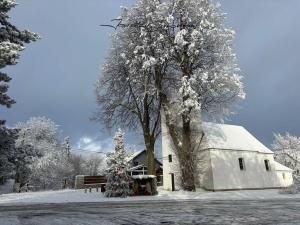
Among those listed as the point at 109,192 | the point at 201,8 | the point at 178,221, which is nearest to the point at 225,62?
the point at 201,8

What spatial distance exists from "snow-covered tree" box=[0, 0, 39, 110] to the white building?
646 inches

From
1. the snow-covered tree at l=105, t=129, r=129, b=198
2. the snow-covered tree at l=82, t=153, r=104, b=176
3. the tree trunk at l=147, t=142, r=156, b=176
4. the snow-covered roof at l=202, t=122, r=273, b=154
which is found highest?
the snow-covered tree at l=82, t=153, r=104, b=176

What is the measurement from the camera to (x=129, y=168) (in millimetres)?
20828

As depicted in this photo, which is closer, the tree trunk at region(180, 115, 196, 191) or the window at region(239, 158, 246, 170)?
the tree trunk at region(180, 115, 196, 191)

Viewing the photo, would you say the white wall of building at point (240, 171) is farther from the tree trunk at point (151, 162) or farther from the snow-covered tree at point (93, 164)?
the snow-covered tree at point (93, 164)

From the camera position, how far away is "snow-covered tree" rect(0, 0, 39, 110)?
12539 mm

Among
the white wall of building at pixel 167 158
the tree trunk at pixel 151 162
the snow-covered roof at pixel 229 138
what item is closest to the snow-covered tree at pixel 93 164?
the white wall of building at pixel 167 158

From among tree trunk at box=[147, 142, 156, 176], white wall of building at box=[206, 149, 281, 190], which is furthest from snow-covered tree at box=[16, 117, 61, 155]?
white wall of building at box=[206, 149, 281, 190]

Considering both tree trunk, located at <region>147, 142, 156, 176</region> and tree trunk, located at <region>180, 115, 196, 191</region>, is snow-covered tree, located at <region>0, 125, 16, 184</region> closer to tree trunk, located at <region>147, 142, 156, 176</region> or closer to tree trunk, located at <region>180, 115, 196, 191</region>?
tree trunk, located at <region>180, 115, 196, 191</region>

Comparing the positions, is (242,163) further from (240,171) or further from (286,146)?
(286,146)

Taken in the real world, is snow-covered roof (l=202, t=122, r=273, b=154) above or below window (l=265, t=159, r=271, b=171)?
above

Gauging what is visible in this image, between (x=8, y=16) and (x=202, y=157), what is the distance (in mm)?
20911

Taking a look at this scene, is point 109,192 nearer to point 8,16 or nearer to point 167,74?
point 8,16

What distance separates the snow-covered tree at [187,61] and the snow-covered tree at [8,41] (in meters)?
12.0
